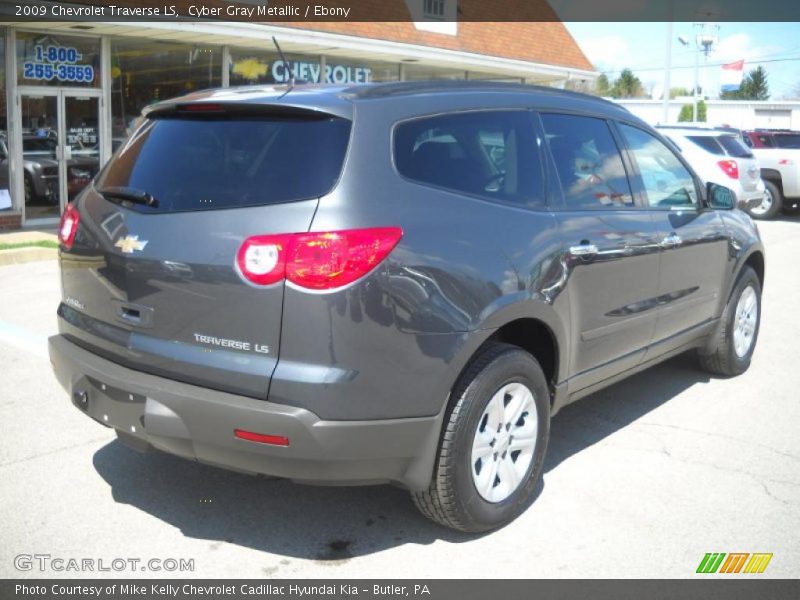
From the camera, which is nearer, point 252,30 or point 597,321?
point 597,321

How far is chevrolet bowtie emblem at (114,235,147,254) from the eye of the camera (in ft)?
11.4

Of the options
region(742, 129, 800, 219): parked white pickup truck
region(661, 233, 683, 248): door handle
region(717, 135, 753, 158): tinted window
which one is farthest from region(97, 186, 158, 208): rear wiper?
region(742, 129, 800, 219): parked white pickup truck

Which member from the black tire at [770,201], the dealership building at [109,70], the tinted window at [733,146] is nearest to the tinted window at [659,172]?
the dealership building at [109,70]

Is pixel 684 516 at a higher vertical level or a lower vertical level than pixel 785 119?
lower

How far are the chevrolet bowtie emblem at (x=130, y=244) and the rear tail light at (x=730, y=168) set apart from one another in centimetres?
1438

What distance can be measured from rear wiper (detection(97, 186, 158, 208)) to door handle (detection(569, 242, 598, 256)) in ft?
6.25

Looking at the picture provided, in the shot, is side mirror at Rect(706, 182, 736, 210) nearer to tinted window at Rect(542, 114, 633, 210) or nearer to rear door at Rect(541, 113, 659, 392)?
rear door at Rect(541, 113, 659, 392)

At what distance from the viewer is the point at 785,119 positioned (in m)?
66.7

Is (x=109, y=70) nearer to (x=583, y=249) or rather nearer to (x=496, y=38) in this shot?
(x=496, y=38)

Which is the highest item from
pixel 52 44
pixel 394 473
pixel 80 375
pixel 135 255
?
pixel 52 44

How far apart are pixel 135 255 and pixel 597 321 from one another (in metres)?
2.27
